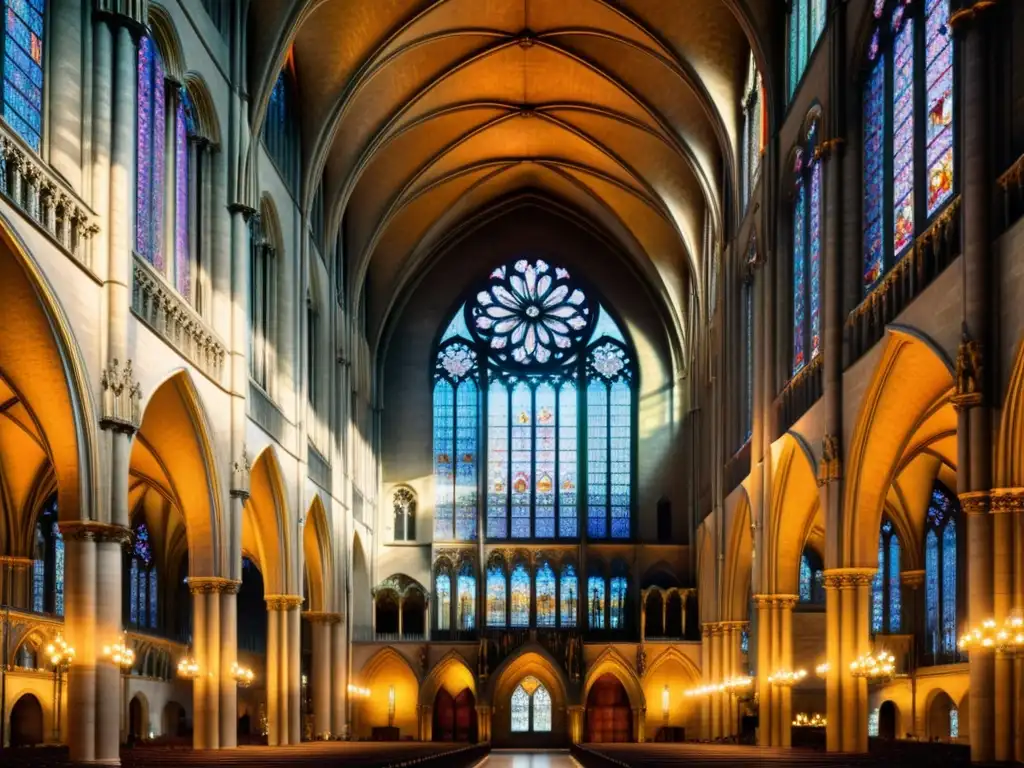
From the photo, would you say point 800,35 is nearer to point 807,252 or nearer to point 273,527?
point 807,252

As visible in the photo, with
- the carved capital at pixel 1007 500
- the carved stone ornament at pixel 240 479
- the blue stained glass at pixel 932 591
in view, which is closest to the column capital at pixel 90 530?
the carved stone ornament at pixel 240 479

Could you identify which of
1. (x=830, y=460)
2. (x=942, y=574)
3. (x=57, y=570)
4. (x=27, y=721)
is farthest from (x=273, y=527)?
(x=942, y=574)

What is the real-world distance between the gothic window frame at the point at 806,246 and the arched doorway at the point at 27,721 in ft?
71.7

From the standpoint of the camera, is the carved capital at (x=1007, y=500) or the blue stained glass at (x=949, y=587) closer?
the carved capital at (x=1007, y=500)

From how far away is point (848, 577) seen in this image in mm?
29781

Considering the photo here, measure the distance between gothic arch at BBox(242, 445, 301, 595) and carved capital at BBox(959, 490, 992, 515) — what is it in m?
21.0

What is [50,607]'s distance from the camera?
44.3m

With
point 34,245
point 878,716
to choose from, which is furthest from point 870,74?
point 878,716

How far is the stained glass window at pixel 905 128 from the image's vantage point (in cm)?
2500

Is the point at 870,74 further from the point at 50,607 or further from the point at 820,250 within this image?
the point at 50,607

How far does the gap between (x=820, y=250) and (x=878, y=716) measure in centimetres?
2410

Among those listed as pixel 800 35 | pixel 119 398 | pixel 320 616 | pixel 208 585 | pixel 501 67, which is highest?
pixel 501 67

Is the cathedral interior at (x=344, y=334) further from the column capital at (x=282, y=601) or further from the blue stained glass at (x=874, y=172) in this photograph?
the column capital at (x=282, y=601)

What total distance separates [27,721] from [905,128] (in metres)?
27.3
